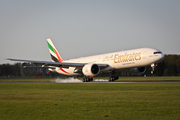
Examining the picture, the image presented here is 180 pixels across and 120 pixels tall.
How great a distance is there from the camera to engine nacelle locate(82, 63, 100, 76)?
1662 inches

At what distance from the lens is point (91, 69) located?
42.2m

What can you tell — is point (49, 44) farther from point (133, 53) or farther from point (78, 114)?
point (78, 114)

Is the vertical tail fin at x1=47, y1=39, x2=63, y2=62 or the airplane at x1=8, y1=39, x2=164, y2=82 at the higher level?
the vertical tail fin at x1=47, y1=39, x2=63, y2=62

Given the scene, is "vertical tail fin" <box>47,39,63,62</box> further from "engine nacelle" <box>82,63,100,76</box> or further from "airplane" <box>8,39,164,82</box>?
"engine nacelle" <box>82,63,100,76</box>

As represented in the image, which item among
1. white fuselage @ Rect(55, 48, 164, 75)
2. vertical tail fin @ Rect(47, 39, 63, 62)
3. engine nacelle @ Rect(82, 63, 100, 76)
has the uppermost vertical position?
vertical tail fin @ Rect(47, 39, 63, 62)

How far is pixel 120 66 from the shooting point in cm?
4175

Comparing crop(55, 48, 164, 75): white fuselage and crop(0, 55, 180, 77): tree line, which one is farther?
crop(0, 55, 180, 77): tree line

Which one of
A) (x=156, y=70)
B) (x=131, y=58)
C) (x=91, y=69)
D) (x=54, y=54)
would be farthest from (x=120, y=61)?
(x=156, y=70)

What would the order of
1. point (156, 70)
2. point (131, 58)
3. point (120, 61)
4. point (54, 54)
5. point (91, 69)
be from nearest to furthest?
point (131, 58) < point (120, 61) < point (91, 69) < point (54, 54) < point (156, 70)

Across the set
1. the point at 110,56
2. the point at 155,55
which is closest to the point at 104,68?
the point at 110,56

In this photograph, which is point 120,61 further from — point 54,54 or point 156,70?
point 156,70

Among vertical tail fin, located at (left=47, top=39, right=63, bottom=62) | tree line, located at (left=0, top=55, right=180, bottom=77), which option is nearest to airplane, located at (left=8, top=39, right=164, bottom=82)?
vertical tail fin, located at (left=47, top=39, right=63, bottom=62)

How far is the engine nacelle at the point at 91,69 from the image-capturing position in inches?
1662

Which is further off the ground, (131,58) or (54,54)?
(54,54)
